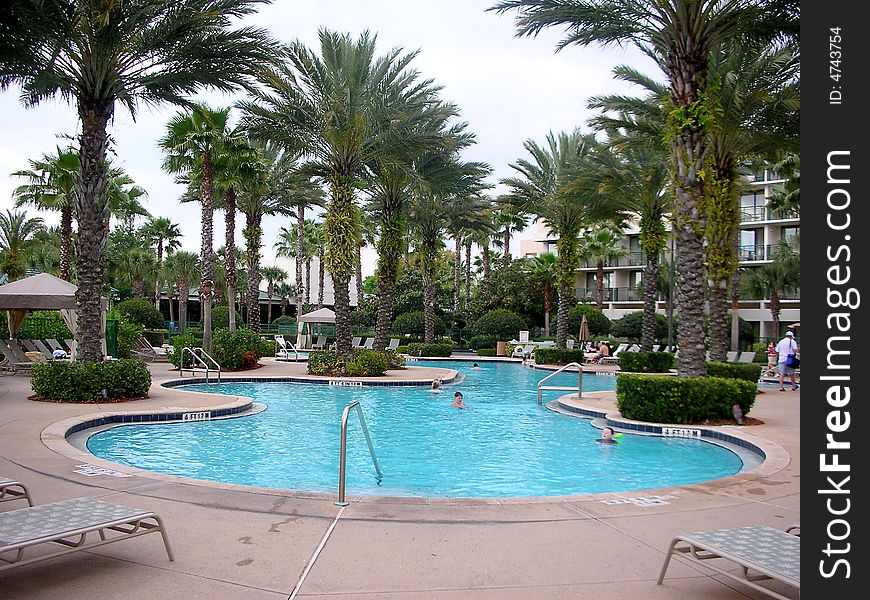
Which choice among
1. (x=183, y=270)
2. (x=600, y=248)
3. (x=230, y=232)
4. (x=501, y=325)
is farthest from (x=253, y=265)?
(x=600, y=248)

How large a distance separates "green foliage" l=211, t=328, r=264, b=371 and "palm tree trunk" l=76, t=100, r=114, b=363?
867 centimetres

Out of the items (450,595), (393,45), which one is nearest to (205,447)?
(450,595)

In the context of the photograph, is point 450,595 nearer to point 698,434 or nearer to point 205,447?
point 205,447

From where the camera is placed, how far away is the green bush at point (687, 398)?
12.6 metres

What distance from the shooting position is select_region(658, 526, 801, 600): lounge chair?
12.6ft

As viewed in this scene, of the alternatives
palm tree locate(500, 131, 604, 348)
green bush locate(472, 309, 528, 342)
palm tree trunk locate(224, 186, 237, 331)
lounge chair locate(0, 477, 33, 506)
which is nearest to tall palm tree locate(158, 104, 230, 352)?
palm tree trunk locate(224, 186, 237, 331)

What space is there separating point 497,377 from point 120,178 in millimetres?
22462

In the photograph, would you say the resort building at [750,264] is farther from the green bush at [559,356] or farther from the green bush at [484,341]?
the green bush at [559,356]

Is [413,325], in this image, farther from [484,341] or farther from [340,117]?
[340,117]

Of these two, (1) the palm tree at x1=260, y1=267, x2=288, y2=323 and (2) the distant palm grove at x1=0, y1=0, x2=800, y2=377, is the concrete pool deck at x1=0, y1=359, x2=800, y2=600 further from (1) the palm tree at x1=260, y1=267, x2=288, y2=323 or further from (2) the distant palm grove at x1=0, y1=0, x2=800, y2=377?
(1) the palm tree at x1=260, y1=267, x2=288, y2=323

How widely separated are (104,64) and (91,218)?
3.17 m

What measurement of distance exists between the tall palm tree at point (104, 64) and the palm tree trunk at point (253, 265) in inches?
632

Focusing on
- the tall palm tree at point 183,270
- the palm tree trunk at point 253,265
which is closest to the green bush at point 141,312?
the tall palm tree at point 183,270

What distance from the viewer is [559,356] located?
2931 centimetres
